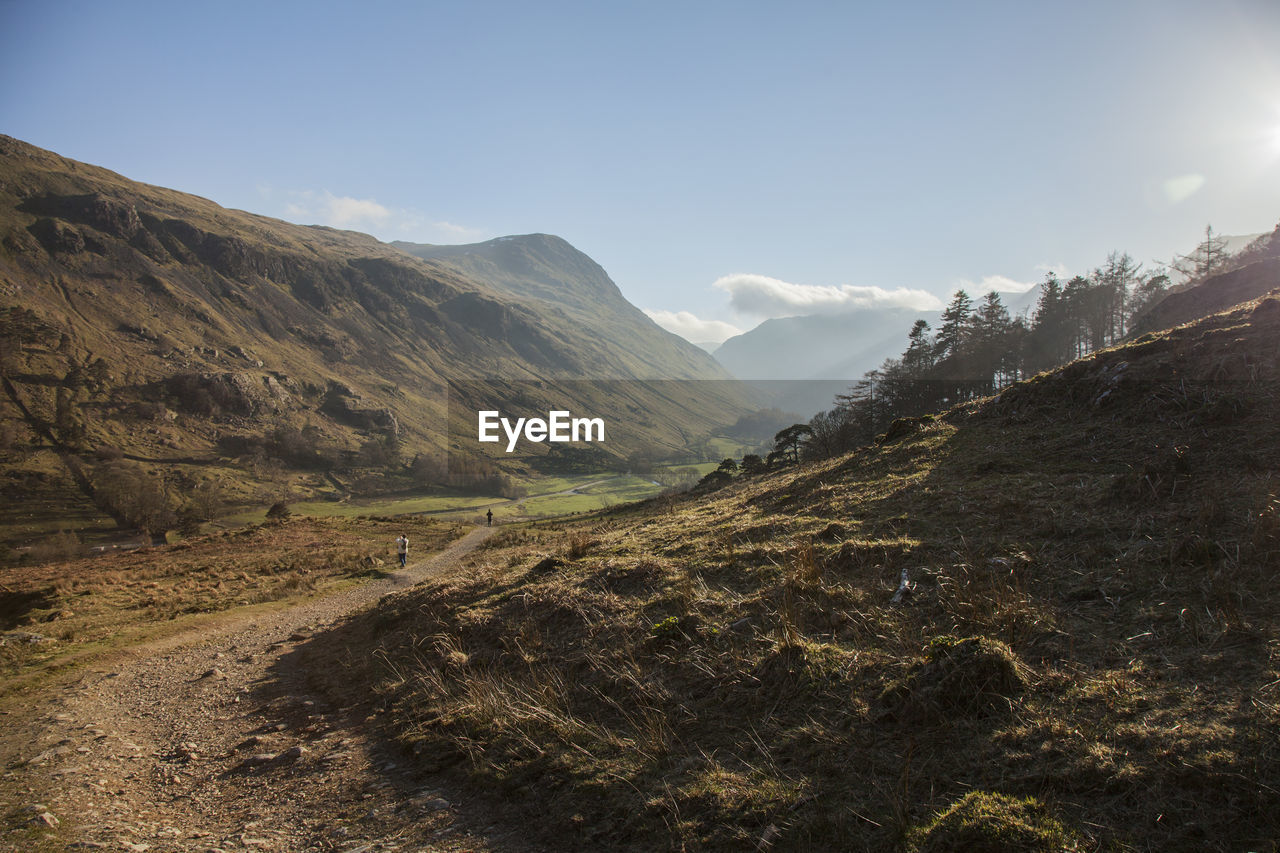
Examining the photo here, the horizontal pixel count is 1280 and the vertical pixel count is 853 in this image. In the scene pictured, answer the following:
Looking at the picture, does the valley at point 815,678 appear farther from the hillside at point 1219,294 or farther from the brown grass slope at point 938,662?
the hillside at point 1219,294

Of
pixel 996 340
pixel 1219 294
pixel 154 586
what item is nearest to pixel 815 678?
pixel 154 586

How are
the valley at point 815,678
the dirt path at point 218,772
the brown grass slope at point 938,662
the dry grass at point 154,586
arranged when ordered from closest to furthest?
the brown grass slope at point 938,662
the valley at point 815,678
the dirt path at point 218,772
the dry grass at point 154,586

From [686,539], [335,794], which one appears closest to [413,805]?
[335,794]

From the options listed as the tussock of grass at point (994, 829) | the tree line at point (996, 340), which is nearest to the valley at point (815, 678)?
the tussock of grass at point (994, 829)

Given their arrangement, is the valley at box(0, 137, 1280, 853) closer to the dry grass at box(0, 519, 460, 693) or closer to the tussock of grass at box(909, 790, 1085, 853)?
the tussock of grass at box(909, 790, 1085, 853)

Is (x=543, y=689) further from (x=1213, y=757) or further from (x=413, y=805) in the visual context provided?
(x=1213, y=757)

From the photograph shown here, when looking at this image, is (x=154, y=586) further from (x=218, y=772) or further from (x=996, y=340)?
(x=996, y=340)

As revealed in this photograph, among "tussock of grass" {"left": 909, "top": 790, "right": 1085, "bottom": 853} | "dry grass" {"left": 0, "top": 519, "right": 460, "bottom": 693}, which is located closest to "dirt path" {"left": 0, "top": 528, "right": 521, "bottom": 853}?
"tussock of grass" {"left": 909, "top": 790, "right": 1085, "bottom": 853}
